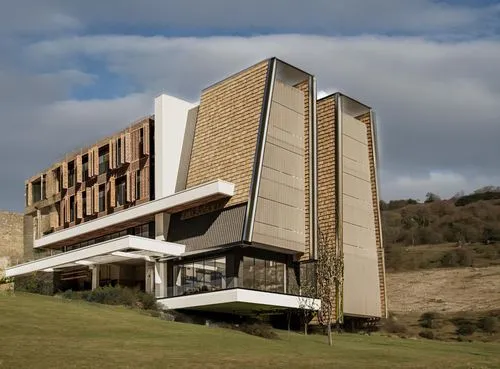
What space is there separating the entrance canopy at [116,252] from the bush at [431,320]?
27.1m

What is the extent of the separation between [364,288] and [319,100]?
51.9ft

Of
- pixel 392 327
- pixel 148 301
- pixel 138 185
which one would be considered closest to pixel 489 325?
pixel 392 327

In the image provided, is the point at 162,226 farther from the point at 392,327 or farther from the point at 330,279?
the point at 392,327

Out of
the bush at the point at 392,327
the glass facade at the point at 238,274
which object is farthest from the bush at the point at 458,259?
the glass facade at the point at 238,274

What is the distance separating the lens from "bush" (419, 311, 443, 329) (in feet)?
236

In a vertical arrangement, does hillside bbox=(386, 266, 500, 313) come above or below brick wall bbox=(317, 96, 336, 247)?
below

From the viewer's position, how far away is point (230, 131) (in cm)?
5819

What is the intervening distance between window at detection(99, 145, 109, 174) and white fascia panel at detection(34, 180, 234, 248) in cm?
572

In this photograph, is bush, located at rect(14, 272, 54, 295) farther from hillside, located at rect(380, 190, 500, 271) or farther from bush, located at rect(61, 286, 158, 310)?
hillside, located at rect(380, 190, 500, 271)

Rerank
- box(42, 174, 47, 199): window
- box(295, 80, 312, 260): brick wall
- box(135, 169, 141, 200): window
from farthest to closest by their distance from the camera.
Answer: box(42, 174, 47, 199): window, box(135, 169, 141, 200): window, box(295, 80, 312, 260): brick wall

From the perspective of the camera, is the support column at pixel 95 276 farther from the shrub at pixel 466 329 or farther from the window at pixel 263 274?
the shrub at pixel 466 329

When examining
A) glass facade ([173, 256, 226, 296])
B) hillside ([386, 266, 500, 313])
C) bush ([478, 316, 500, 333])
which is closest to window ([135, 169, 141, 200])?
glass facade ([173, 256, 226, 296])

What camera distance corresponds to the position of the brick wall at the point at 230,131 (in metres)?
55.9

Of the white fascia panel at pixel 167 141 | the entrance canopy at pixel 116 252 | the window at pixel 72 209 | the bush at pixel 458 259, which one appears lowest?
the entrance canopy at pixel 116 252
